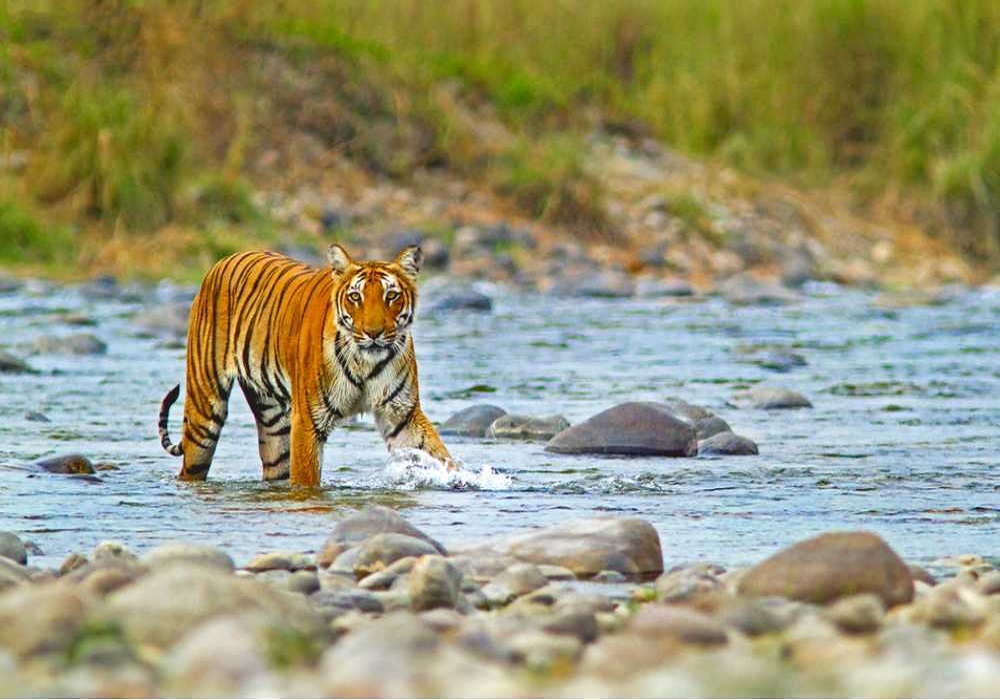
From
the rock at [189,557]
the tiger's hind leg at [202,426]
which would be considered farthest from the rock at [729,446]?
the rock at [189,557]

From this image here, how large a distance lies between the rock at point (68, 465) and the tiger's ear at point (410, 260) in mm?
1453

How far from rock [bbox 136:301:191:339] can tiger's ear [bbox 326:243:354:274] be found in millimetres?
5879

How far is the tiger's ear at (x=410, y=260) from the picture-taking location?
6.81 m

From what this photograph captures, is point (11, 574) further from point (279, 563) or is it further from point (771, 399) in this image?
point (771, 399)

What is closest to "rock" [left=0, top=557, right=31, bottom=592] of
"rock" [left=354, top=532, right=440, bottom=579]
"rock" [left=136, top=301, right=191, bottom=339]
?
"rock" [left=354, top=532, right=440, bottom=579]

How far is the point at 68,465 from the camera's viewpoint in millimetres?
7141

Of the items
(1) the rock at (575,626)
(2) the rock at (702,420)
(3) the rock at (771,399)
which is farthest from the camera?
(3) the rock at (771,399)

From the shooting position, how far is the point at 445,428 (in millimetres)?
8570

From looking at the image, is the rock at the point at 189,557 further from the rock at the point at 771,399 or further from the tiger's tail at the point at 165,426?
the rock at the point at 771,399

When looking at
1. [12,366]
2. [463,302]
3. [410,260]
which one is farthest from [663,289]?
[410,260]

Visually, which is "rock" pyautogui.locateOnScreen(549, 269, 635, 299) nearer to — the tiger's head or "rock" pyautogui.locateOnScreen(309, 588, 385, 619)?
the tiger's head

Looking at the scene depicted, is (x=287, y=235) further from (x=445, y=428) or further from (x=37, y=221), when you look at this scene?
(x=445, y=428)

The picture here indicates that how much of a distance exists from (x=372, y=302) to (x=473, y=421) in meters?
2.03

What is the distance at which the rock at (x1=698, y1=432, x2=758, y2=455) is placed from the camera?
7766 millimetres
